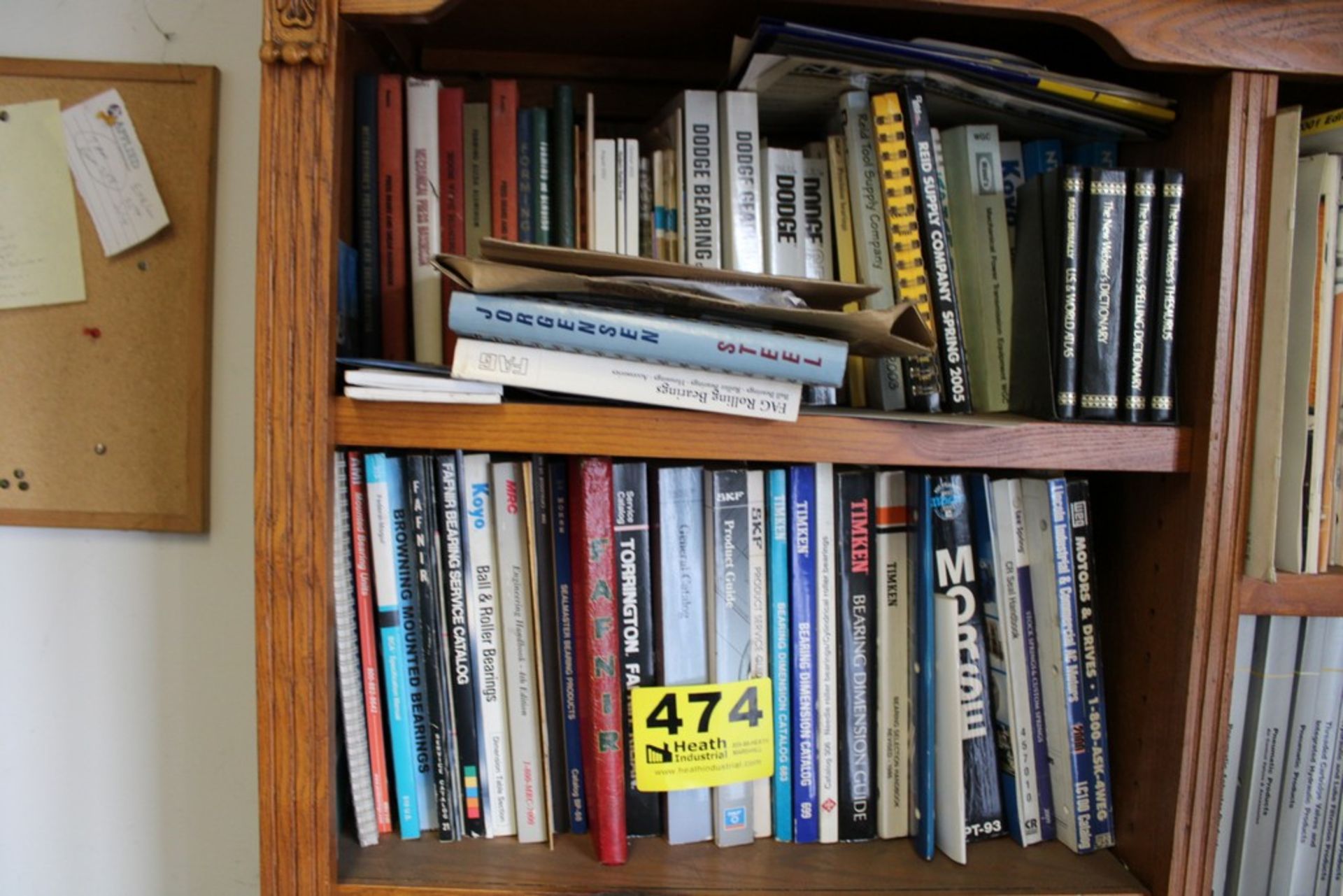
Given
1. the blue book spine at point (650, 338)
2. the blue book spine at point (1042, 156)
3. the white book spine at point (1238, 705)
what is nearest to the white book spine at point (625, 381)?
the blue book spine at point (650, 338)

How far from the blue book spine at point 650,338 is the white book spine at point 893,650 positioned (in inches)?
6.5

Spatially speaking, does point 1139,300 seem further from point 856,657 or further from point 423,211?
point 423,211

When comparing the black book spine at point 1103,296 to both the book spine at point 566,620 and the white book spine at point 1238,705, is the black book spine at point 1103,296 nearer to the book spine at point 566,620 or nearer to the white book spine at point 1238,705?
the white book spine at point 1238,705

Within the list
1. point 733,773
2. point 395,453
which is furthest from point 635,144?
point 733,773

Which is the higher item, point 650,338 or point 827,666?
point 650,338

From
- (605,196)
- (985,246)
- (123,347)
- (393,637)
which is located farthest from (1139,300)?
(123,347)

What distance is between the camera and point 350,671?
67cm

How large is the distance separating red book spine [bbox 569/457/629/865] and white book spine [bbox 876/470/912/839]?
0.77 ft

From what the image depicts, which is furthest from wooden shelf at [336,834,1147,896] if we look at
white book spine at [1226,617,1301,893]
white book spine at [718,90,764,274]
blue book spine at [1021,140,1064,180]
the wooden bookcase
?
blue book spine at [1021,140,1064,180]

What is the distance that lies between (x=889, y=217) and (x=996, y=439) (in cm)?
21

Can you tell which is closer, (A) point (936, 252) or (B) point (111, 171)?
(A) point (936, 252)

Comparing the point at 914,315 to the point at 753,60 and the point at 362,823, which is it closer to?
the point at 753,60

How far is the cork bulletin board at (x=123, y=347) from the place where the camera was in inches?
33.6

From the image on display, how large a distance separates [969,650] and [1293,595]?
0.83ft
